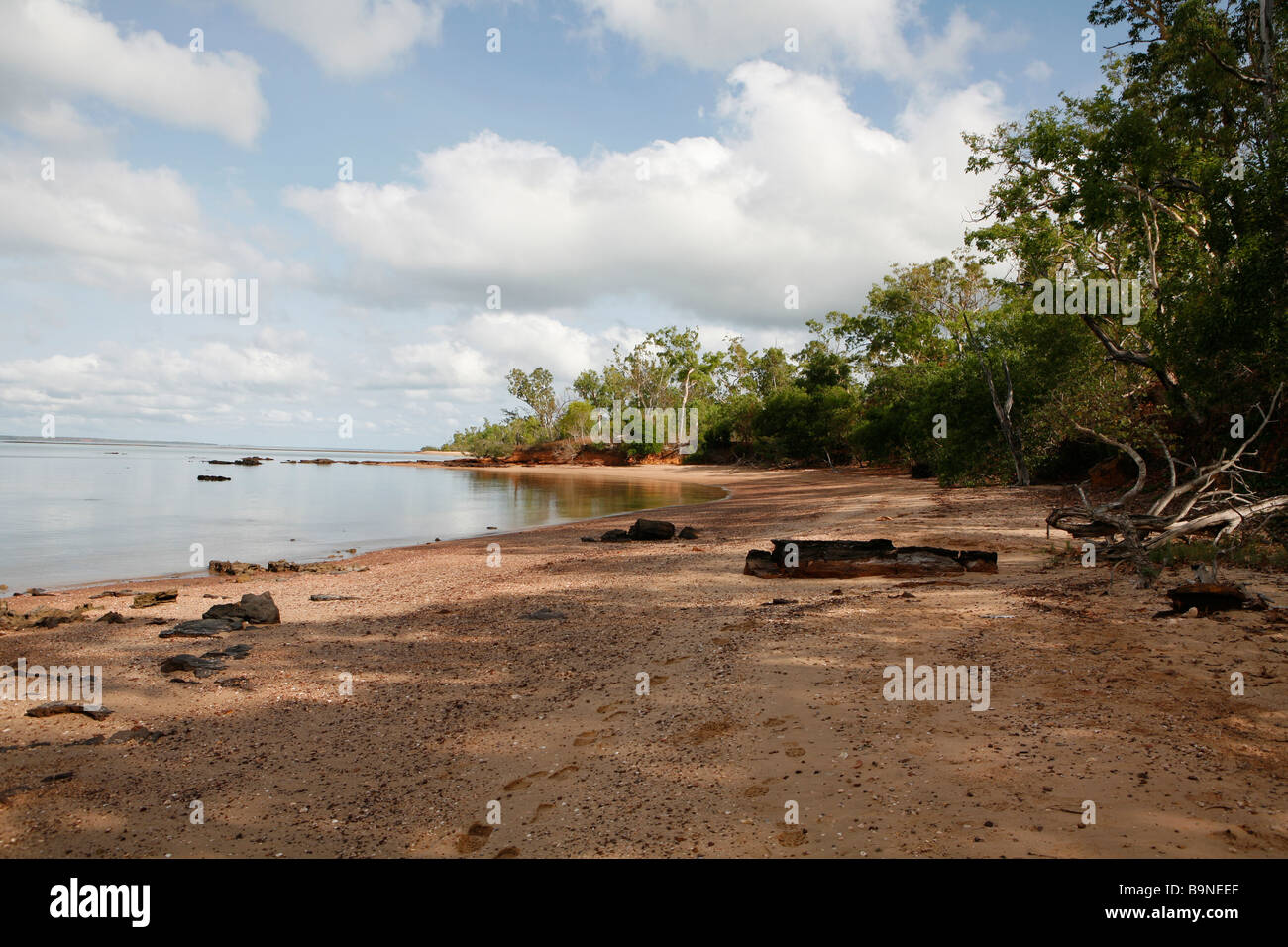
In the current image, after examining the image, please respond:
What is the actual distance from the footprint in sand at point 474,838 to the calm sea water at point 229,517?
13578mm

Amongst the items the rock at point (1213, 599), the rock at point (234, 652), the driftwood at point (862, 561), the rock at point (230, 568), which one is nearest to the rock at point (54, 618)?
the rock at point (234, 652)

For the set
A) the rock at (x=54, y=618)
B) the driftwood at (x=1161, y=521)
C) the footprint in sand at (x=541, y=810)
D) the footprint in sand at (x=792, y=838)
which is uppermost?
the driftwood at (x=1161, y=521)

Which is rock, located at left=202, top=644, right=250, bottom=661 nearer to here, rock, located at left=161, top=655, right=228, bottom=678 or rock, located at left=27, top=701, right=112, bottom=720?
rock, located at left=161, top=655, right=228, bottom=678

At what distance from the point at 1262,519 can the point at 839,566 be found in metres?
5.25

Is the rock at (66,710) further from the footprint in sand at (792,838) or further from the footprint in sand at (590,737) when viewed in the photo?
the footprint in sand at (792,838)

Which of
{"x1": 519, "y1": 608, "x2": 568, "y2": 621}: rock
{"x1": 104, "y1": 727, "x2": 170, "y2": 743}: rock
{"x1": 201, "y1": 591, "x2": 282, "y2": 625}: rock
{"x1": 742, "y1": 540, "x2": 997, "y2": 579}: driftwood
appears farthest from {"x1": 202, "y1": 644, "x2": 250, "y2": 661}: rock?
{"x1": 742, "y1": 540, "x2": 997, "y2": 579}: driftwood

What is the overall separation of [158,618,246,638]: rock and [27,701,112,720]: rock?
251 centimetres

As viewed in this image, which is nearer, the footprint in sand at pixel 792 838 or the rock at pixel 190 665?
the footprint in sand at pixel 792 838

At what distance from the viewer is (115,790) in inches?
180

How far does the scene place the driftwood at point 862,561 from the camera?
30.7 ft

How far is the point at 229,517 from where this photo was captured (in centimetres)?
2652

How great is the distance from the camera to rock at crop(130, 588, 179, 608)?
10548mm

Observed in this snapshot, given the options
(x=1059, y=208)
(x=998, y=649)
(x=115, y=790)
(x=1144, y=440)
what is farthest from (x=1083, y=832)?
(x=1059, y=208)
